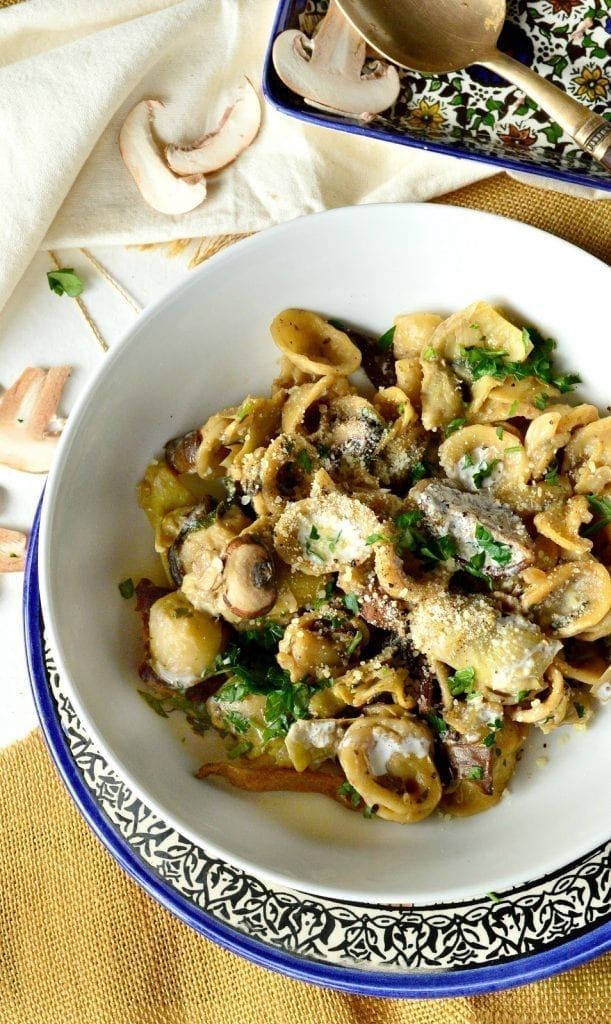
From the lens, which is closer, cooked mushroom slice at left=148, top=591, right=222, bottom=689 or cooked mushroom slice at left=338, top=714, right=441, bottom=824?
cooked mushroom slice at left=338, top=714, right=441, bottom=824

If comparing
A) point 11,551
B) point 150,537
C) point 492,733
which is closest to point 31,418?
point 11,551

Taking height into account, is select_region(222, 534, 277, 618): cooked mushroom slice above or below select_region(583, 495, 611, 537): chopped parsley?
below

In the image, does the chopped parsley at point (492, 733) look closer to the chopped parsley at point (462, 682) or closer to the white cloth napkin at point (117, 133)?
the chopped parsley at point (462, 682)

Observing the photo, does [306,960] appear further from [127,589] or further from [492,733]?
[127,589]

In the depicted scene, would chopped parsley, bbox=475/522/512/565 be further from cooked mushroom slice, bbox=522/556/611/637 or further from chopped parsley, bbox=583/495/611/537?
chopped parsley, bbox=583/495/611/537

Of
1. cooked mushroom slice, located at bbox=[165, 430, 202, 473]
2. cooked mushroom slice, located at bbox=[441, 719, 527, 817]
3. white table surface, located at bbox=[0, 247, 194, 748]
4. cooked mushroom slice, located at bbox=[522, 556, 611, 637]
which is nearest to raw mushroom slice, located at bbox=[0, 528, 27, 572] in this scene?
white table surface, located at bbox=[0, 247, 194, 748]

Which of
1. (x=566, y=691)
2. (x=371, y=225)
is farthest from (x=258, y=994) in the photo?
(x=371, y=225)
